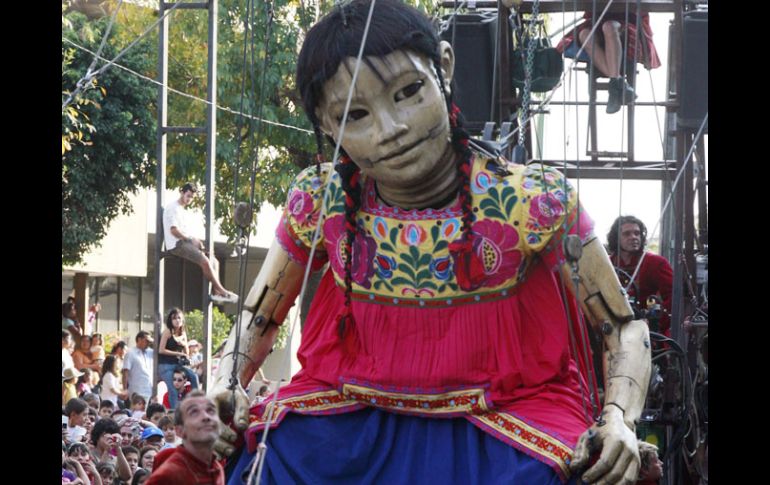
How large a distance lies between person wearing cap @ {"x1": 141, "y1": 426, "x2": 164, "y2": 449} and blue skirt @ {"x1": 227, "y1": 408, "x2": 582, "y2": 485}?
3.33 m

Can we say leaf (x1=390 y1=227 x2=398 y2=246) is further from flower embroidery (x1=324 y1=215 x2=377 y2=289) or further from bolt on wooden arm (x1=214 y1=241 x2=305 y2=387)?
bolt on wooden arm (x1=214 y1=241 x2=305 y2=387)

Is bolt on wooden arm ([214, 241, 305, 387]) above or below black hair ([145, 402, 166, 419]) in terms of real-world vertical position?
above

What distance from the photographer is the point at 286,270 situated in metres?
4.26

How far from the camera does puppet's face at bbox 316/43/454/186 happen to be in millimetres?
3873

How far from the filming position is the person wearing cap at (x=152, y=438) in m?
7.25

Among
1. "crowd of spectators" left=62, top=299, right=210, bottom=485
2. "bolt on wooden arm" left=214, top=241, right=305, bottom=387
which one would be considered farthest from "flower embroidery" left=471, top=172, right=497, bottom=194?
"crowd of spectators" left=62, top=299, right=210, bottom=485

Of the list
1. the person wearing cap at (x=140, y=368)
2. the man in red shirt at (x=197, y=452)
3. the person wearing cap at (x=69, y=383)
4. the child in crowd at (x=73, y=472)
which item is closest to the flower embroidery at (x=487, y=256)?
the man in red shirt at (x=197, y=452)

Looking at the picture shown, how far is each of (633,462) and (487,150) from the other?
3.10 ft

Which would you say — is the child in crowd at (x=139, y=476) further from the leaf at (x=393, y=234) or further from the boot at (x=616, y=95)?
the boot at (x=616, y=95)

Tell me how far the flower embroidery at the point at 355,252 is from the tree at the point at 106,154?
1175cm

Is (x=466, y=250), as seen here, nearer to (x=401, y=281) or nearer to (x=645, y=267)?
(x=401, y=281)

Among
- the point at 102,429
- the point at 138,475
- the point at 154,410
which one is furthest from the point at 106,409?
the point at 138,475

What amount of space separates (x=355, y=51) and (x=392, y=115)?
0.18 metres

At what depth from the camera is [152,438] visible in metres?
7.32
